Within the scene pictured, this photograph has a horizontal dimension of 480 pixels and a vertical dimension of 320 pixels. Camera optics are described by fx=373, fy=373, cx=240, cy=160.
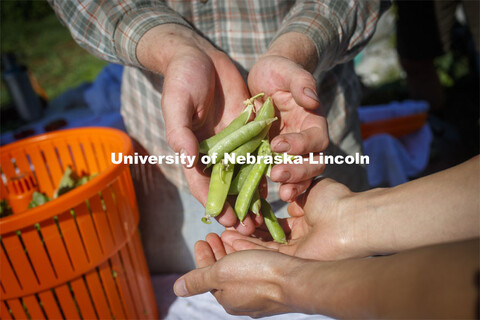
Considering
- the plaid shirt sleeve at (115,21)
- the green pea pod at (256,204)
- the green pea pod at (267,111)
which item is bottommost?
the green pea pod at (256,204)

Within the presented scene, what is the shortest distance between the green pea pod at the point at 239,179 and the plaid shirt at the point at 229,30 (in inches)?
27.9

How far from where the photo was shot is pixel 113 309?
7.57 ft

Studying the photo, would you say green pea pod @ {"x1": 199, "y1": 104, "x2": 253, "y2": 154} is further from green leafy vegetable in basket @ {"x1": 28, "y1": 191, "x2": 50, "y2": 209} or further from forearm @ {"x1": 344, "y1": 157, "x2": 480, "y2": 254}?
green leafy vegetable in basket @ {"x1": 28, "y1": 191, "x2": 50, "y2": 209}

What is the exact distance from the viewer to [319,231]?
1906 mm

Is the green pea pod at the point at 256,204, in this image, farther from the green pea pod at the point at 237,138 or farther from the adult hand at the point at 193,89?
the green pea pod at the point at 237,138

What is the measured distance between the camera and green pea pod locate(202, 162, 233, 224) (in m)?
1.95

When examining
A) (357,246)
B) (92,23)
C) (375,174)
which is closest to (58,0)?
(92,23)

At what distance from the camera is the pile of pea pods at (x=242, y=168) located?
6.54 feet

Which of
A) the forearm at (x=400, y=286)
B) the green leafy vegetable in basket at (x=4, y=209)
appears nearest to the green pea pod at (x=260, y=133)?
the forearm at (x=400, y=286)

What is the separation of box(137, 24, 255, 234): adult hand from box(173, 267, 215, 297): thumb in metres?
0.36

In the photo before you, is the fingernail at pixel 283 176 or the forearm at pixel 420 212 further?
the fingernail at pixel 283 176

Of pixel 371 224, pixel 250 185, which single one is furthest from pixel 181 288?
pixel 371 224

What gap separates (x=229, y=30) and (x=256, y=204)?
121 centimetres

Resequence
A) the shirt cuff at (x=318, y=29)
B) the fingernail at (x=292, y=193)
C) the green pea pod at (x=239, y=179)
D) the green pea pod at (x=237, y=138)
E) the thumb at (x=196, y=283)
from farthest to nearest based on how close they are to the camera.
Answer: the shirt cuff at (x=318, y=29)
the green pea pod at (x=239, y=179)
the green pea pod at (x=237, y=138)
the fingernail at (x=292, y=193)
the thumb at (x=196, y=283)
